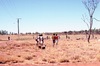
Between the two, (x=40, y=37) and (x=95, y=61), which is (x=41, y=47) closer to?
(x=40, y=37)

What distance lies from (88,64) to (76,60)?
142 centimetres

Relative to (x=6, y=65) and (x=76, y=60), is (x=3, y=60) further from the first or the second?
(x=76, y=60)

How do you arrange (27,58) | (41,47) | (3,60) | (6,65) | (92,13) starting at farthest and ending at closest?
(92,13)
(41,47)
(27,58)
(3,60)
(6,65)

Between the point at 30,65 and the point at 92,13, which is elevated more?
the point at 92,13

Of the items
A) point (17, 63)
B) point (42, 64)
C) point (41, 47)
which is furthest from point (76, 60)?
point (41, 47)

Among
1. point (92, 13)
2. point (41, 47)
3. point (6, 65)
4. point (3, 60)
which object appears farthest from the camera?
point (92, 13)

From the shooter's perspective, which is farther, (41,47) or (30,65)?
(41,47)

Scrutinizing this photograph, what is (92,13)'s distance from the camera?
57281 mm

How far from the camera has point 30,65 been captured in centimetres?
1827

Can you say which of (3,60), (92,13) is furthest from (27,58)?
(92,13)

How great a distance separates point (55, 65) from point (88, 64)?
2181 millimetres

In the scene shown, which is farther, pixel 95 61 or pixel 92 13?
pixel 92 13

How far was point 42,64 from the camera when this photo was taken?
18.7 metres

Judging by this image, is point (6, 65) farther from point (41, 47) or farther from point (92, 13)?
point (92, 13)
